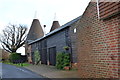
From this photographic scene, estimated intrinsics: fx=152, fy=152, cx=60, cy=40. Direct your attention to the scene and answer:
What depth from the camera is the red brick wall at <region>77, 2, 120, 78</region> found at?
4.17 metres

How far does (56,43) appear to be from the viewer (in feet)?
57.1

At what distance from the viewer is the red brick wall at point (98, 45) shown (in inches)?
164

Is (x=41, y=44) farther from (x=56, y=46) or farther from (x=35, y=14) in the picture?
(x=35, y=14)

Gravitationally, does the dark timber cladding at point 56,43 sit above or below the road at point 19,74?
above

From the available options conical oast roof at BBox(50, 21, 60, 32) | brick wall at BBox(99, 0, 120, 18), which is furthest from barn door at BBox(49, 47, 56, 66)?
conical oast roof at BBox(50, 21, 60, 32)

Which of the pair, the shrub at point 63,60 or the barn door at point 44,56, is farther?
the barn door at point 44,56

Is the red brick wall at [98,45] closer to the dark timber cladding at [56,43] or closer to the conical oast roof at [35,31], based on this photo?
the dark timber cladding at [56,43]

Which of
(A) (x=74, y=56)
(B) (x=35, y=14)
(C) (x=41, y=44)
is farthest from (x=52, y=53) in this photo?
(B) (x=35, y=14)

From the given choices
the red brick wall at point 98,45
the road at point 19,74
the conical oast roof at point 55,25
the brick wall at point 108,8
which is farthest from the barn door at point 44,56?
the brick wall at point 108,8

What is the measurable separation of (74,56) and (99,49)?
8110mm

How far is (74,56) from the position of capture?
1291 cm

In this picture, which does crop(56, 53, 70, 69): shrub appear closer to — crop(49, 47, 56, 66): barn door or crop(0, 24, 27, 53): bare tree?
crop(49, 47, 56, 66): barn door

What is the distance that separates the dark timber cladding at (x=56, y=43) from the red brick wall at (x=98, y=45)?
688 cm

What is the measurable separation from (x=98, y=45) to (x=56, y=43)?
12580 millimetres
